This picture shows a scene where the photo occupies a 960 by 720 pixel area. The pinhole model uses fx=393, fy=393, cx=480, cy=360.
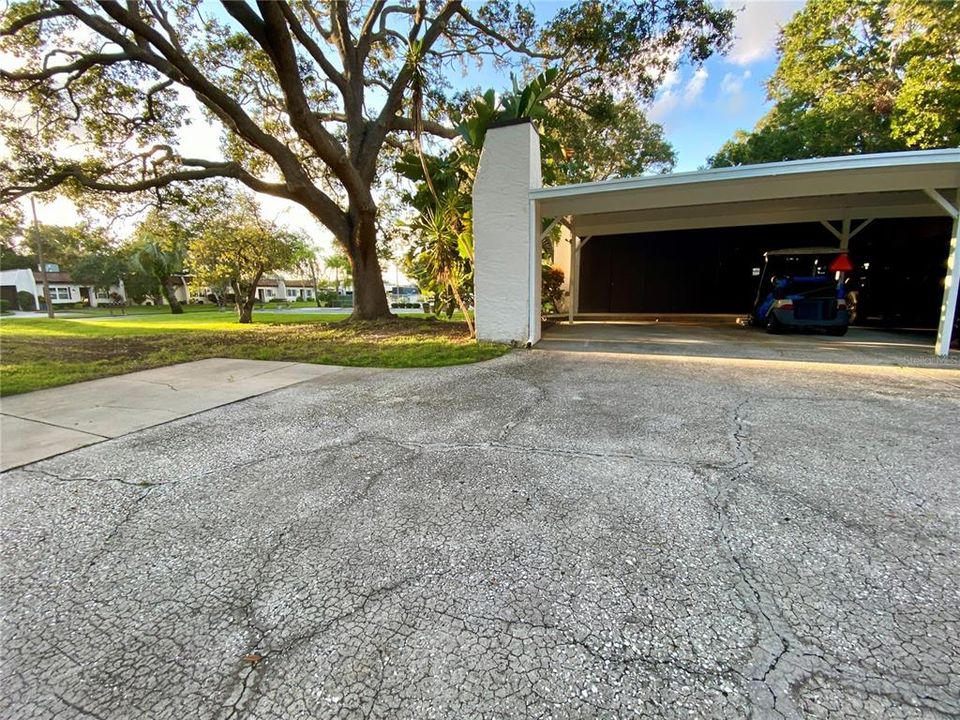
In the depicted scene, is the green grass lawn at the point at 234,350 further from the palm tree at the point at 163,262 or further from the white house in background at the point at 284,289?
the white house in background at the point at 284,289

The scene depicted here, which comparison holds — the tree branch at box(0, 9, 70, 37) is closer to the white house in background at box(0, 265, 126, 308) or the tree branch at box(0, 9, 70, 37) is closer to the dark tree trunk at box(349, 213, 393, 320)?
the dark tree trunk at box(349, 213, 393, 320)

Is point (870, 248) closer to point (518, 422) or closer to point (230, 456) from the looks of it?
point (518, 422)

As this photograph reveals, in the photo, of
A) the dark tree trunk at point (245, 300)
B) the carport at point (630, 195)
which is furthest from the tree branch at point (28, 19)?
the carport at point (630, 195)

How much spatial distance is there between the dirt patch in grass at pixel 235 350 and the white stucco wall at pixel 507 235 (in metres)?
0.73

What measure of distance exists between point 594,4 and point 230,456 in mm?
11656

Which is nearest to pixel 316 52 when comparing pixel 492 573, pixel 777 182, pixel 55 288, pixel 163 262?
pixel 777 182

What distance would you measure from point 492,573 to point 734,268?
592 inches

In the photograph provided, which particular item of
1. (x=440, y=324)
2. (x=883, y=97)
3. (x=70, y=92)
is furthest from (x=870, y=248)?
(x=70, y=92)

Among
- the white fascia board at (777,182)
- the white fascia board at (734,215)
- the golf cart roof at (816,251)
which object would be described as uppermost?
the white fascia board at (734,215)

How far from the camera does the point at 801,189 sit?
6.95m

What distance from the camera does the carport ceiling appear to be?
5.75 meters

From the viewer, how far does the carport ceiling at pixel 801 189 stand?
18.9 feet

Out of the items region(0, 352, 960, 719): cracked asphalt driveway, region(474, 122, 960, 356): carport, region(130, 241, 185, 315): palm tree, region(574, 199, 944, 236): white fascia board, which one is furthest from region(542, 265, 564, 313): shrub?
region(130, 241, 185, 315): palm tree

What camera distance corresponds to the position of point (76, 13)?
25.0 ft
